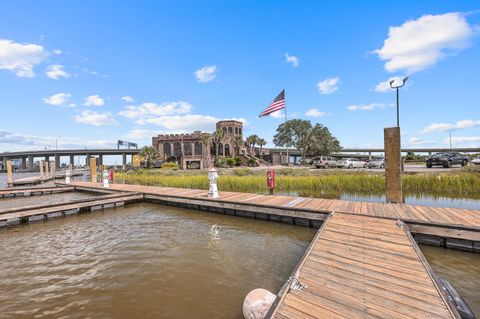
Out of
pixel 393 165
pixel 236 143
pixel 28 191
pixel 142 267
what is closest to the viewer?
pixel 142 267

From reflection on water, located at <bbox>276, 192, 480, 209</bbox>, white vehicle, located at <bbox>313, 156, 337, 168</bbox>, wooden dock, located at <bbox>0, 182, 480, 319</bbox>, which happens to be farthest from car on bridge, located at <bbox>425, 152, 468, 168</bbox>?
wooden dock, located at <bbox>0, 182, 480, 319</bbox>

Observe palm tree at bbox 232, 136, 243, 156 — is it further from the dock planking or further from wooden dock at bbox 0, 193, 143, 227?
the dock planking

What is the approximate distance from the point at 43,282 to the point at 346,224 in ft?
21.7

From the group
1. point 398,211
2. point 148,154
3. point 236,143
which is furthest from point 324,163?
point 148,154

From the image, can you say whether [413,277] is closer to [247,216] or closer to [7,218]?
[247,216]

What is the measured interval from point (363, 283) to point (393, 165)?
6314 millimetres

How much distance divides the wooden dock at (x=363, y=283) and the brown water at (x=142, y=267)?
1.00 m

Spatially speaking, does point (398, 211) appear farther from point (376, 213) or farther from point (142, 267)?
point (142, 267)

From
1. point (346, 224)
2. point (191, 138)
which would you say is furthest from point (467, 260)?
point (191, 138)

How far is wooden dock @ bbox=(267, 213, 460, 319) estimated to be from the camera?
265cm

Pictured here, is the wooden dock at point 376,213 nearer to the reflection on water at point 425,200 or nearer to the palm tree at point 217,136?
the reflection on water at point 425,200

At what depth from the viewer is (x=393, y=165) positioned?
26.9ft

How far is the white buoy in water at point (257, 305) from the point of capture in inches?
118

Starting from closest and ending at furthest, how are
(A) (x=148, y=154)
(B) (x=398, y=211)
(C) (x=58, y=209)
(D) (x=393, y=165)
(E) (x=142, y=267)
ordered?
(E) (x=142, y=267)
(B) (x=398, y=211)
(D) (x=393, y=165)
(C) (x=58, y=209)
(A) (x=148, y=154)
